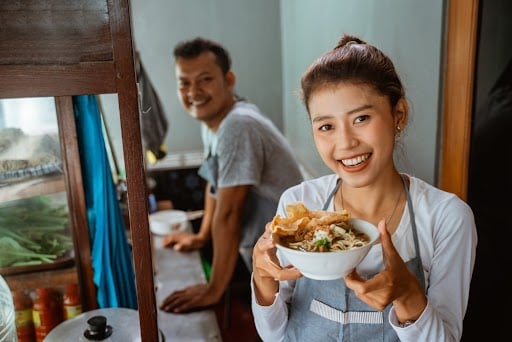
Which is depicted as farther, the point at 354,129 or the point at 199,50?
the point at 199,50

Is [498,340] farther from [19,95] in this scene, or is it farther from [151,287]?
[19,95]

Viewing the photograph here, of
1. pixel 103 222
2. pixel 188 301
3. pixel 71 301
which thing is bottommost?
pixel 188 301

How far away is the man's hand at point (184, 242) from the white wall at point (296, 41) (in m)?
0.79

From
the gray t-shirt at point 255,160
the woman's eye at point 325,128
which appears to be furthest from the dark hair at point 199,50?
the woman's eye at point 325,128

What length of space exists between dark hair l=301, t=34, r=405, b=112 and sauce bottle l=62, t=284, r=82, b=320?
1005mm

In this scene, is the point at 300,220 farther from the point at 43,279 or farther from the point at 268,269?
the point at 43,279

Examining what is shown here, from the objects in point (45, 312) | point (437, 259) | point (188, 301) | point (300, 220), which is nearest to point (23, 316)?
point (45, 312)

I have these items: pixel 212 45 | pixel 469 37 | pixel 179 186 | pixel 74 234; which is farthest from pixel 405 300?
pixel 179 186

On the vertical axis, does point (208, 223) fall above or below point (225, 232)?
below

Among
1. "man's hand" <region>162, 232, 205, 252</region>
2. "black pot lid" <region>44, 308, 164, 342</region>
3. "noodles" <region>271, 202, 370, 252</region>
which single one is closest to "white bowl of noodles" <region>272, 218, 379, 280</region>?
"noodles" <region>271, 202, 370, 252</region>

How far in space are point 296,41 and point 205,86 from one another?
525 millimetres

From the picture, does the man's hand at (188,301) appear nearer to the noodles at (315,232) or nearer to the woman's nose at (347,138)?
the noodles at (315,232)

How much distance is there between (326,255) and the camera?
0.92m

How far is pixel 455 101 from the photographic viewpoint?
150cm
